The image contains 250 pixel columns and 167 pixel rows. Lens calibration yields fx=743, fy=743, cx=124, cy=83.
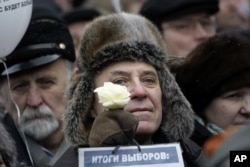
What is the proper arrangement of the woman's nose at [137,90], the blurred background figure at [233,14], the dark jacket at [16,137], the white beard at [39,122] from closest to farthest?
the woman's nose at [137,90], the dark jacket at [16,137], the white beard at [39,122], the blurred background figure at [233,14]

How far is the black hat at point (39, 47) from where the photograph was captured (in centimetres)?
501

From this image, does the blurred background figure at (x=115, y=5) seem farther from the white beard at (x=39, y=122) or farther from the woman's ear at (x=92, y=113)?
the woman's ear at (x=92, y=113)

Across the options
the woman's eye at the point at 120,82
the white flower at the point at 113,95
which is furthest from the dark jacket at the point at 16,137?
the white flower at the point at 113,95

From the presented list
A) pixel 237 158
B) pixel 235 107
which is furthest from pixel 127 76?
pixel 237 158

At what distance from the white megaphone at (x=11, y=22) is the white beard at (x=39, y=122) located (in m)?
0.72

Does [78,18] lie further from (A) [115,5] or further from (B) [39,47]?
(B) [39,47]

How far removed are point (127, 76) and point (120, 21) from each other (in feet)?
1.14

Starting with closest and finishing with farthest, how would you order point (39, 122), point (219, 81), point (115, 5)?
point (219, 81)
point (39, 122)
point (115, 5)

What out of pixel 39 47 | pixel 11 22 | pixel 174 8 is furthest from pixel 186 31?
pixel 11 22

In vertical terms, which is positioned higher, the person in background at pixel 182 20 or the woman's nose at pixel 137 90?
the person in background at pixel 182 20

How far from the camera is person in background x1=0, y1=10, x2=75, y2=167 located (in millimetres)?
4930

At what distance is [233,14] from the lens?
8250 millimetres

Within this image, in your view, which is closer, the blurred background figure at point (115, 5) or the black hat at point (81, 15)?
the blurred background figure at point (115, 5)

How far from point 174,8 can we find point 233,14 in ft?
7.21
